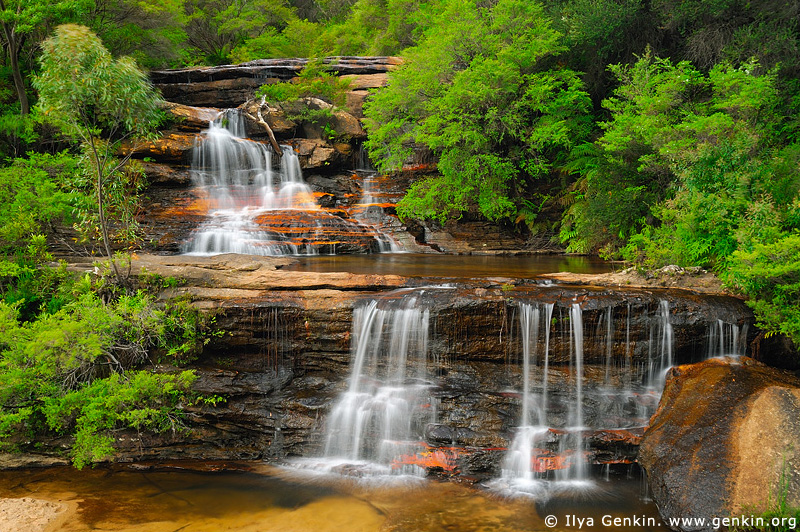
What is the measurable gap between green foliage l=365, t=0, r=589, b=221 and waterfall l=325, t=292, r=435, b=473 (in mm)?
10049

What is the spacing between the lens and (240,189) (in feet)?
67.3

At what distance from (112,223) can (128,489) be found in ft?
A: 40.6

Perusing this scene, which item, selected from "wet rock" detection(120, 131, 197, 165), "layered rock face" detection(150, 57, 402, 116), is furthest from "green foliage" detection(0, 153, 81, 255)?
"layered rock face" detection(150, 57, 402, 116)

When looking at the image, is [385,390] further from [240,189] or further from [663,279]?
[240,189]

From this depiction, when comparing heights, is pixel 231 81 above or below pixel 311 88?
above

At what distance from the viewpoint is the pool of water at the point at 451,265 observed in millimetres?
11508

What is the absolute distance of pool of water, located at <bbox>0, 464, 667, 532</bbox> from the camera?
5418 millimetres

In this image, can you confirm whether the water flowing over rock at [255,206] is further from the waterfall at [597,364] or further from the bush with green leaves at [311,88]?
Result: the waterfall at [597,364]

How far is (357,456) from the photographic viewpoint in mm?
7234

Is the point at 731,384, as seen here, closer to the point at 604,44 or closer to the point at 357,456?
the point at 357,456

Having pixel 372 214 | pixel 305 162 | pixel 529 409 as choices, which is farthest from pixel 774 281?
pixel 305 162

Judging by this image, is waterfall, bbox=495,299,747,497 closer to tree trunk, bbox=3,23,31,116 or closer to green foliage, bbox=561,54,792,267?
green foliage, bbox=561,54,792,267

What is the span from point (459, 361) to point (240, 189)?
15750 millimetres

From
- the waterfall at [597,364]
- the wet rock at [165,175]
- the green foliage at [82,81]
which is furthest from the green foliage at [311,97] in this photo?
the waterfall at [597,364]
